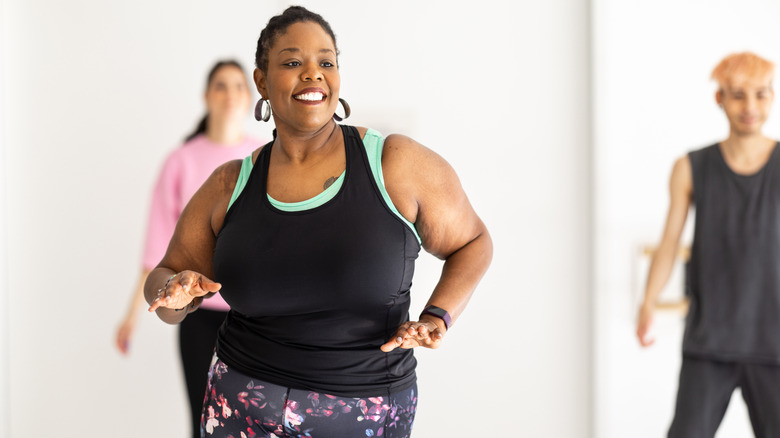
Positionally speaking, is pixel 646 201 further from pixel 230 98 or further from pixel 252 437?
pixel 252 437

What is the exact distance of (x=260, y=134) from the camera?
3582 millimetres

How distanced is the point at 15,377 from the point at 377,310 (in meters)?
3.10

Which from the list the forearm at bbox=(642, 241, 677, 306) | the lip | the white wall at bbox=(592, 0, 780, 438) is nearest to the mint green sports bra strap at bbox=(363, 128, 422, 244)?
the lip

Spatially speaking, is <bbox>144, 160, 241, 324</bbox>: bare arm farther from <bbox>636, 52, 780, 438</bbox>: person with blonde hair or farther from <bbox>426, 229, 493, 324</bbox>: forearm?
<bbox>636, 52, 780, 438</bbox>: person with blonde hair

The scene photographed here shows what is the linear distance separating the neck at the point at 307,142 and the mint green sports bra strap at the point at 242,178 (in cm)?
9

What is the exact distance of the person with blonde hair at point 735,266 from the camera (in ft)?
8.55

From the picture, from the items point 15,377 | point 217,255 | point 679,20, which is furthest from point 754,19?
point 15,377

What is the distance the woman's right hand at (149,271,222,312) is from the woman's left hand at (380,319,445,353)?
358 mm

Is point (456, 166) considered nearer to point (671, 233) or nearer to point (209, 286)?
point (671, 233)

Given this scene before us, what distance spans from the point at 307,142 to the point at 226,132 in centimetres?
174

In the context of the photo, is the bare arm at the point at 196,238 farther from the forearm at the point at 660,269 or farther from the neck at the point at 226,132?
the forearm at the point at 660,269

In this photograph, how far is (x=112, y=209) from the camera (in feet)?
12.5

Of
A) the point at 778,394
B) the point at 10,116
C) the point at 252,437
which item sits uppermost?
the point at 10,116

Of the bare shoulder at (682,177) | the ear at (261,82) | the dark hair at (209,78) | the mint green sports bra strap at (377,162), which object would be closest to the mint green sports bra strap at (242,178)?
the ear at (261,82)
